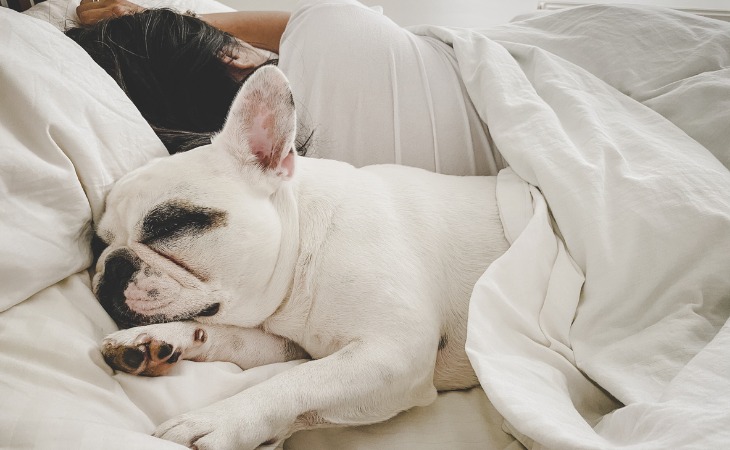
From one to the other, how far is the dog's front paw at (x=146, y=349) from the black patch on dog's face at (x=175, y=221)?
14cm

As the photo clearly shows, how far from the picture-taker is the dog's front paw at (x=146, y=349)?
680 millimetres

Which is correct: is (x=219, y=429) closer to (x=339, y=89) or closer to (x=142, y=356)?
(x=142, y=356)

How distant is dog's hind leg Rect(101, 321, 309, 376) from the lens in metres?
0.69

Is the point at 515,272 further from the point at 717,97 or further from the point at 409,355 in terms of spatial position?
the point at 717,97

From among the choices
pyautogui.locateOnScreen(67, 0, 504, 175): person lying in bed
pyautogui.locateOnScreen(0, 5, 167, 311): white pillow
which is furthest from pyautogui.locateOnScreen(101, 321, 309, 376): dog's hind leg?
pyautogui.locateOnScreen(67, 0, 504, 175): person lying in bed

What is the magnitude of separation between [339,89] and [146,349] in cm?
70

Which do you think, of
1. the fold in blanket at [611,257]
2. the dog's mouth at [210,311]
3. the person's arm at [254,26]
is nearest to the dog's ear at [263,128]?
the dog's mouth at [210,311]

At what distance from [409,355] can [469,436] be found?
0.16 metres

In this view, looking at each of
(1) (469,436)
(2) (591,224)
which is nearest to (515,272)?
(2) (591,224)

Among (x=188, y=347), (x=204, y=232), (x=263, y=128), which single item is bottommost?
(x=188, y=347)

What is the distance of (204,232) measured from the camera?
2.63 ft

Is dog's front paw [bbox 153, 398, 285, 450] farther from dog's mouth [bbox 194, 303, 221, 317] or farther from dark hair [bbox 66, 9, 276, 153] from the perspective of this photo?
dark hair [bbox 66, 9, 276, 153]

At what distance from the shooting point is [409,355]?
31.0 inches

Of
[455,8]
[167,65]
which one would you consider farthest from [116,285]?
[455,8]
